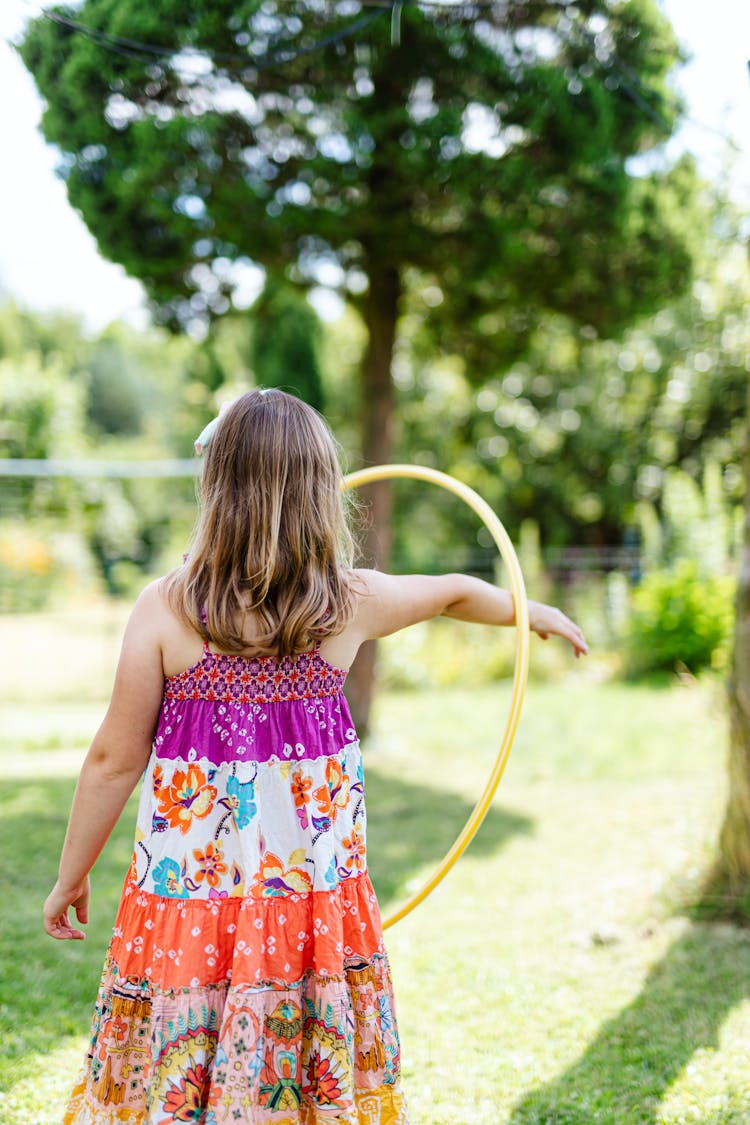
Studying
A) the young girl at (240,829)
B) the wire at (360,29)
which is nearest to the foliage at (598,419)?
the wire at (360,29)

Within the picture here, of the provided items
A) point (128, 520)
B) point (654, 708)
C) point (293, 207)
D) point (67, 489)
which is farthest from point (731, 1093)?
point (128, 520)

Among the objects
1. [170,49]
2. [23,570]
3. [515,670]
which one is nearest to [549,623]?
[515,670]

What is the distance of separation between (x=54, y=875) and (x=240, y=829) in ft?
10.6

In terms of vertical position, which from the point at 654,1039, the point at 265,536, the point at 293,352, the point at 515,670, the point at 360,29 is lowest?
the point at 654,1039

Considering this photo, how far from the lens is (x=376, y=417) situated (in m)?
7.53

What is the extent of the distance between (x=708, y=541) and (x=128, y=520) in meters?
11.1

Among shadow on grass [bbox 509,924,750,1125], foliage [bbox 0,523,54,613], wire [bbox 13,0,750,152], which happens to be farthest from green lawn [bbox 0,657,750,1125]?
foliage [bbox 0,523,54,613]

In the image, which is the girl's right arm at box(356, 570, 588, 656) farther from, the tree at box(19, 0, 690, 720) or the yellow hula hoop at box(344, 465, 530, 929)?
the tree at box(19, 0, 690, 720)

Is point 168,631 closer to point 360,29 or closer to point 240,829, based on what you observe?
point 240,829

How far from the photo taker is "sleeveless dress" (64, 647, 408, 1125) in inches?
69.6

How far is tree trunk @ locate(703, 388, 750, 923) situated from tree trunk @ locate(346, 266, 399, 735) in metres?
3.59

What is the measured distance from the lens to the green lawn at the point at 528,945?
2.87 m

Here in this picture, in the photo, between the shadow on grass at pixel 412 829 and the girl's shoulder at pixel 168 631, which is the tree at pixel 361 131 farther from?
the girl's shoulder at pixel 168 631

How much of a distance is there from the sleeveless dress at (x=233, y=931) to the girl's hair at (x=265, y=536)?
3.5 inches
